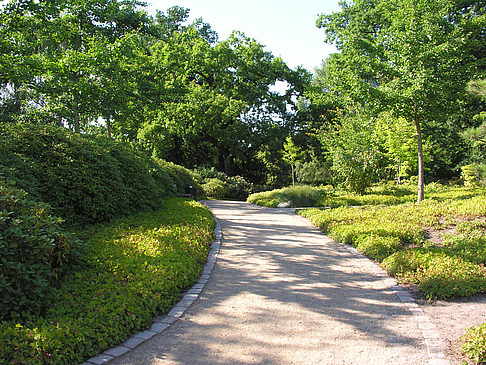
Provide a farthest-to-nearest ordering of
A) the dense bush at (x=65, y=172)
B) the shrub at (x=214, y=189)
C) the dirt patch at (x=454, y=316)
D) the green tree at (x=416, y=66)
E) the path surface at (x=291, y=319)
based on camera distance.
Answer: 1. the shrub at (x=214, y=189)
2. the green tree at (x=416, y=66)
3. the dense bush at (x=65, y=172)
4. the dirt patch at (x=454, y=316)
5. the path surface at (x=291, y=319)

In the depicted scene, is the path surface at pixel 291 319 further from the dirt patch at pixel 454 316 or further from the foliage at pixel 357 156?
the foliage at pixel 357 156

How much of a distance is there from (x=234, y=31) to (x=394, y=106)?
578 inches

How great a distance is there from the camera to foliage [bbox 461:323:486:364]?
297 centimetres

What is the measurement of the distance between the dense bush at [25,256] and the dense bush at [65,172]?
130 cm

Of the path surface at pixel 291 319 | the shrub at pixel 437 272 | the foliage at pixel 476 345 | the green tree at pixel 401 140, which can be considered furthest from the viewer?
the green tree at pixel 401 140

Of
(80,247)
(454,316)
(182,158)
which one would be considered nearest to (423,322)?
(454,316)

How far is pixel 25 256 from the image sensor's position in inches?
136

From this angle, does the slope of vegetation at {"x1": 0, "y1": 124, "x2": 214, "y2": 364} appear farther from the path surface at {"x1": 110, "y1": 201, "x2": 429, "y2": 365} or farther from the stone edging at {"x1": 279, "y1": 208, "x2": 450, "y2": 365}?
the stone edging at {"x1": 279, "y1": 208, "x2": 450, "y2": 365}

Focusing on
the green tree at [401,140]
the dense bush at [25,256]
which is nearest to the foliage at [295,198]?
the green tree at [401,140]

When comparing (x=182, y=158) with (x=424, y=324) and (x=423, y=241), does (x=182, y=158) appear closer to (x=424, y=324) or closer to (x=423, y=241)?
(x=423, y=241)

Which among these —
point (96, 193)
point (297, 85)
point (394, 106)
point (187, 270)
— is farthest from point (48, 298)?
point (297, 85)

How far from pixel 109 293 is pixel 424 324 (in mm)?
3245

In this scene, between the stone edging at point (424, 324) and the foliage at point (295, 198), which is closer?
the stone edging at point (424, 324)

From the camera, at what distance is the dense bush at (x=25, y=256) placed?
10.4 feet
